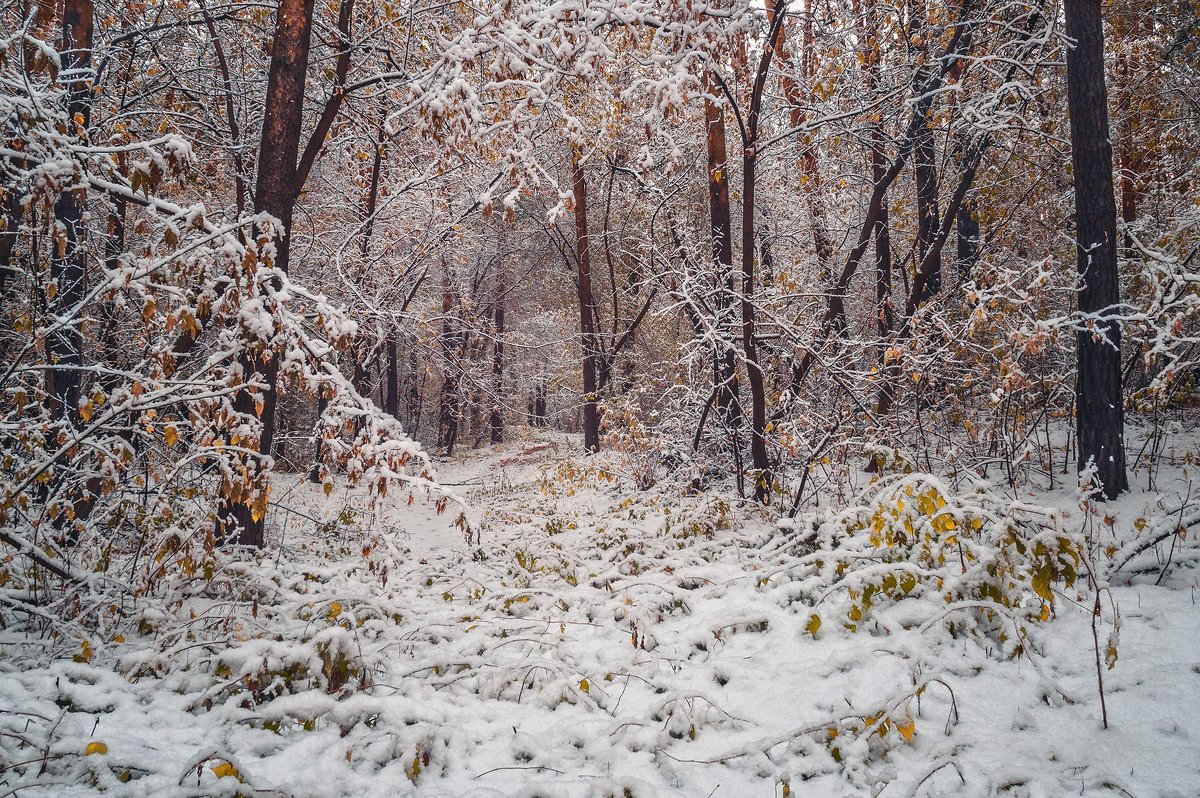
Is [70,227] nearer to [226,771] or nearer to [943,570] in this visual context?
[226,771]

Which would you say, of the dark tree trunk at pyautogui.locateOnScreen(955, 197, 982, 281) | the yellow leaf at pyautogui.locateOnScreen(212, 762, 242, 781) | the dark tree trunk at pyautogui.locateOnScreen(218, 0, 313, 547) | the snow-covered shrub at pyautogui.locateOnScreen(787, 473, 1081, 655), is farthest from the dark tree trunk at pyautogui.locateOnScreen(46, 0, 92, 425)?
the dark tree trunk at pyautogui.locateOnScreen(955, 197, 982, 281)

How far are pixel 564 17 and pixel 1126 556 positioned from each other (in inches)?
254

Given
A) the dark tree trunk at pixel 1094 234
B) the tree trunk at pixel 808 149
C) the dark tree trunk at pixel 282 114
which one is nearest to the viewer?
the dark tree trunk at pixel 1094 234

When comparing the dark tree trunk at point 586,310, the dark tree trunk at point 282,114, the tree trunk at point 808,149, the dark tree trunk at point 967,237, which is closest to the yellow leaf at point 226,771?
the dark tree trunk at point 282,114

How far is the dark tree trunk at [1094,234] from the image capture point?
18.4 ft

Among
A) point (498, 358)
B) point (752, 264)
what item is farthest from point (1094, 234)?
point (498, 358)

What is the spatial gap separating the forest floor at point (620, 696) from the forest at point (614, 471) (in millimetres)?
23

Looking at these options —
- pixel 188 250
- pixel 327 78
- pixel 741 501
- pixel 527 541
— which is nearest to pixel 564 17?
pixel 327 78

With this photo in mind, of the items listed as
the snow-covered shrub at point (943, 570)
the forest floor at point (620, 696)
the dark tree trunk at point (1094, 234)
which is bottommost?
the forest floor at point (620, 696)

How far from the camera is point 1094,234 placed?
5.71m

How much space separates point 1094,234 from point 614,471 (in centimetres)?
797

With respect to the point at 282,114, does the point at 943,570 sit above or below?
below

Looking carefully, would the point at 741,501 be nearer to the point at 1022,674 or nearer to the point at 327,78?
the point at 1022,674

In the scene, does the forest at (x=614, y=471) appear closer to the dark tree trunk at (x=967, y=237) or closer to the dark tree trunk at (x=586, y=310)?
the dark tree trunk at (x=967, y=237)
